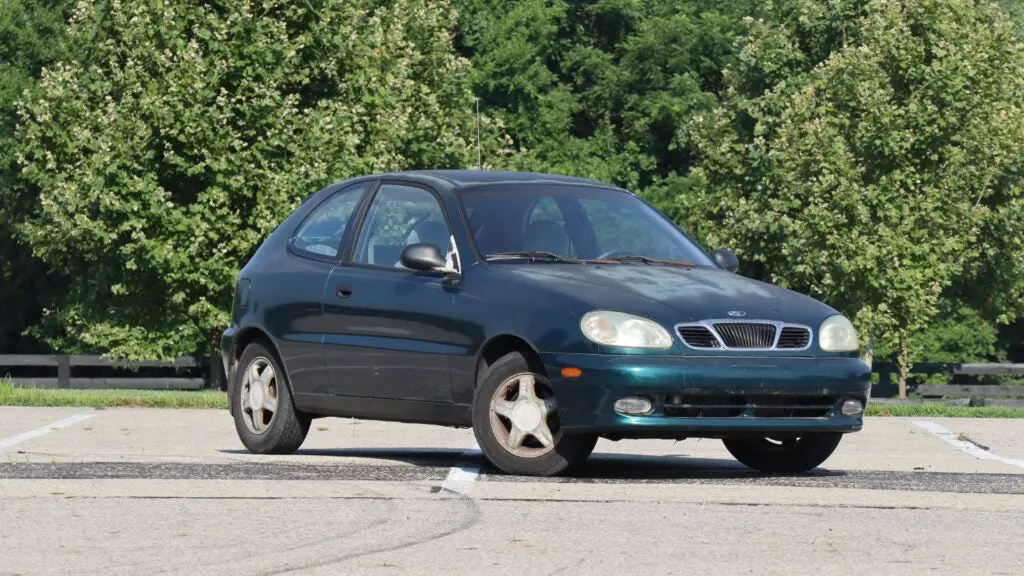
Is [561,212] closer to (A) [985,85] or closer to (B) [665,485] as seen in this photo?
(B) [665,485]

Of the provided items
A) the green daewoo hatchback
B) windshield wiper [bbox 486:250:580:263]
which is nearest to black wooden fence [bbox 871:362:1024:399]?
the green daewoo hatchback

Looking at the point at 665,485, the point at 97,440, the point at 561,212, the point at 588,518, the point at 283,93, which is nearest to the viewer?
the point at 588,518

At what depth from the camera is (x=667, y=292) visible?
10.2 metres

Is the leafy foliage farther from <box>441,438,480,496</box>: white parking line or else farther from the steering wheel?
the steering wheel

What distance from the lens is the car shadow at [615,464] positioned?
413 inches

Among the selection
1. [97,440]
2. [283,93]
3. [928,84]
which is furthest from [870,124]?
[97,440]

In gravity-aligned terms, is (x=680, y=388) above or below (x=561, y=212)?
below

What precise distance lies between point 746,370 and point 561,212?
173 cm

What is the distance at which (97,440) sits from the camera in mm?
14266

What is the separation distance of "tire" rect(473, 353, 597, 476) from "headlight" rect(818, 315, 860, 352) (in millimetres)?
1309

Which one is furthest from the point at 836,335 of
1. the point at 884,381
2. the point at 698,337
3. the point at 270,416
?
the point at 884,381

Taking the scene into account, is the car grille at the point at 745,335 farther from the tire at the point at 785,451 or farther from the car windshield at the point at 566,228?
the car windshield at the point at 566,228

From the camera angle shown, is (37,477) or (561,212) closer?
(37,477)

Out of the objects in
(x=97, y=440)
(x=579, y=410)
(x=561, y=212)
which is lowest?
(x=97, y=440)
